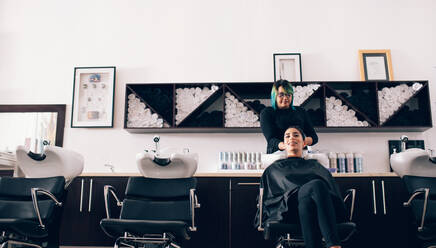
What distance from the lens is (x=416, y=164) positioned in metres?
2.80

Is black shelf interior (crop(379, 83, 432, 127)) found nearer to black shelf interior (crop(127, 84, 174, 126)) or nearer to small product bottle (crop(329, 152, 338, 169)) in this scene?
small product bottle (crop(329, 152, 338, 169))

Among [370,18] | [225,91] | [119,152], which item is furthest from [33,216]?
[370,18]

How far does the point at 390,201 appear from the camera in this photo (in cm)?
311

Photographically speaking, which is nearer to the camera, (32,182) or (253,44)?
(32,182)

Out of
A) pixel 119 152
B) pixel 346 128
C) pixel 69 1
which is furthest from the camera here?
pixel 69 1

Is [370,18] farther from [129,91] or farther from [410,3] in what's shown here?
[129,91]

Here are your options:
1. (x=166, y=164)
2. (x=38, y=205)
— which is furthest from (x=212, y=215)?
(x=38, y=205)

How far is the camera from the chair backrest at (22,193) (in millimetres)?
2695

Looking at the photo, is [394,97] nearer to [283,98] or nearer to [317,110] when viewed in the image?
[317,110]

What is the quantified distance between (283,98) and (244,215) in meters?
0.89

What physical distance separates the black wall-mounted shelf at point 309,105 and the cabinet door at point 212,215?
26.8 inches

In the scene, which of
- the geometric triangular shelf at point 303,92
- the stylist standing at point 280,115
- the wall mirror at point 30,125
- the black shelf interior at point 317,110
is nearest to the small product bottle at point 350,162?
the black shelf interior at point 317,110

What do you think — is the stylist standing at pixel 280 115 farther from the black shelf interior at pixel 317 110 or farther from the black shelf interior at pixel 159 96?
the black shelf interior at pixel 159 96

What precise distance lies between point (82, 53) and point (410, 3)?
10.4 ft
